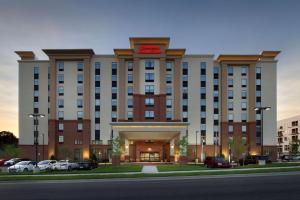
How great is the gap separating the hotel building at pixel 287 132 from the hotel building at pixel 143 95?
69.2 metres

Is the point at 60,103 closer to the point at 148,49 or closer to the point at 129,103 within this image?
the point at 129,103

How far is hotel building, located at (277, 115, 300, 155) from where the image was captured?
14638 cm

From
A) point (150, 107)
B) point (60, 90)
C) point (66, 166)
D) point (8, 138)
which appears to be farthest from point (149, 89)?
point (8, 138)

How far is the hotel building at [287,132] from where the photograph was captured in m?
146

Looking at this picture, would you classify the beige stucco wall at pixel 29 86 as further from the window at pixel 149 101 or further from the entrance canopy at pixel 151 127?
the entrance canopy at pixel 151 127

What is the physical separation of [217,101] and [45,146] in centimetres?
4478

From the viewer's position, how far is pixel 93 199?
15.0 meters

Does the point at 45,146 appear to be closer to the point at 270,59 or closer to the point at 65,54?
the point at 65,54

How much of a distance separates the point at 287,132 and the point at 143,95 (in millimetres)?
102494

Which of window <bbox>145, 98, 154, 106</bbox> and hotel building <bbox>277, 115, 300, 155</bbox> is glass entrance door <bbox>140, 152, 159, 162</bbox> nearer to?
window <bbox>145, 98, 154, 106</bbox>

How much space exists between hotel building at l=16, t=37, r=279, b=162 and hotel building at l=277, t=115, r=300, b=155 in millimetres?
69221

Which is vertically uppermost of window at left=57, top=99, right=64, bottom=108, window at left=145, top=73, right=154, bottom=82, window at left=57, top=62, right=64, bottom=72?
window at left=57, top=62, right=64, bottom=72

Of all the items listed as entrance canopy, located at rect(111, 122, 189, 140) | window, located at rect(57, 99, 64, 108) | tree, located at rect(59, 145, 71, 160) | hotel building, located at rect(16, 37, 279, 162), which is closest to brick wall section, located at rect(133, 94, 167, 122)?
hotel building, located at rect(16, 37, 279, 162)

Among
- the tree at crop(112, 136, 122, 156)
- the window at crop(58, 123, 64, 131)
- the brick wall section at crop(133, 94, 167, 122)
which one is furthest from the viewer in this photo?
the window at crop(58, 123, 64, 131)
